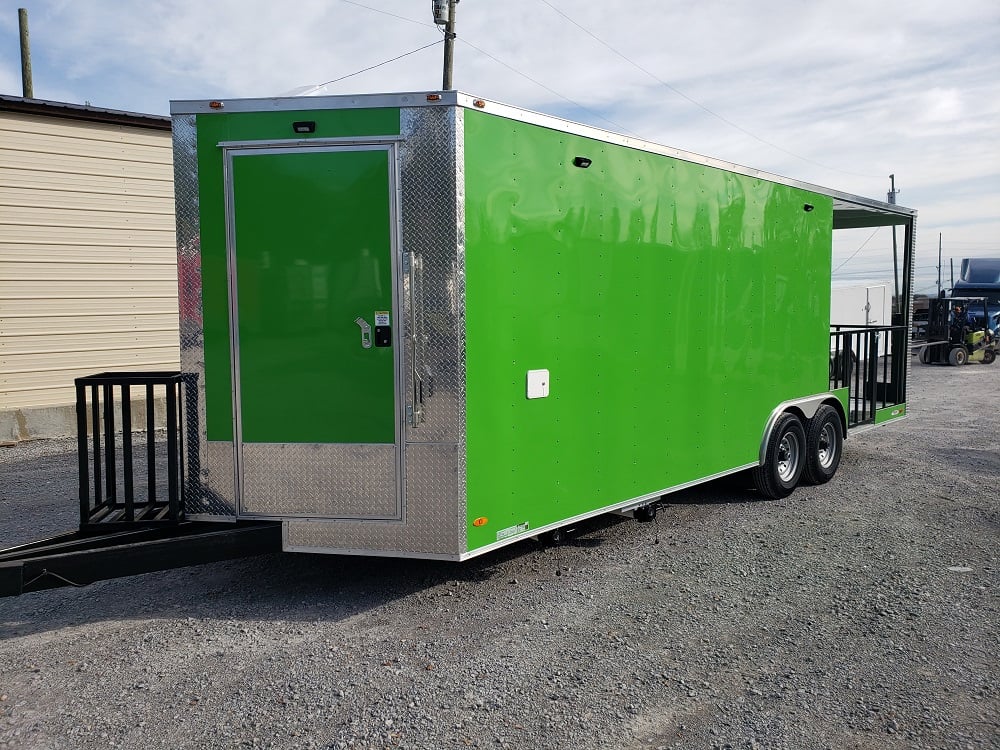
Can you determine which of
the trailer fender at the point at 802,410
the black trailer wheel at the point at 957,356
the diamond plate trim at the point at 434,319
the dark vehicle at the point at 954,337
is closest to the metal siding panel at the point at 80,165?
the diamond plate trim at the point at 434,319

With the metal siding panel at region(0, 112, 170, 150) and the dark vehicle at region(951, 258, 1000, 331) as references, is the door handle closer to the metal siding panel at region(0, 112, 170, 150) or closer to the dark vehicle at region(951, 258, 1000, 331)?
the metal siding panel at region(0, 112, 170, 150)

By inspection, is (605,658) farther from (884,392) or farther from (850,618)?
(884,392)

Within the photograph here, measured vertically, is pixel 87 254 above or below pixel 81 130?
below

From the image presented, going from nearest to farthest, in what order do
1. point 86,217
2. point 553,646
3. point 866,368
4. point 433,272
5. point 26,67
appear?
1. point 553,646
2. point 433,272
3. point 866,368
4. point 86,217
5. point 26,67

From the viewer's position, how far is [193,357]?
4621mm

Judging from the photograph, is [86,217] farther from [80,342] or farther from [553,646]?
[553,646]

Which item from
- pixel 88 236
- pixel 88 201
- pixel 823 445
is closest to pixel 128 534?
pixel 823 445

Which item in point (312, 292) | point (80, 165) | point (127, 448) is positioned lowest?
point (127, 448)

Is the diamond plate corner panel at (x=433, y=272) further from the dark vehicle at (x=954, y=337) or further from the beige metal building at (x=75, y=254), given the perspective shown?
the dark vehicle at (x=954, y=337)

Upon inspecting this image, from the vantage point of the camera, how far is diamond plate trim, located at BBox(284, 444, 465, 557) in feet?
14.9

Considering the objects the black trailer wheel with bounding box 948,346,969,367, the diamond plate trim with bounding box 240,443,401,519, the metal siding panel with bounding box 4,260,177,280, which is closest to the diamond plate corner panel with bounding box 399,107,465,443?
the diamond plate trim with bounding box 240,443,401,519

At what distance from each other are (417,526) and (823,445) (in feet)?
16.5

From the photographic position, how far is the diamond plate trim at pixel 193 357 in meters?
4.55

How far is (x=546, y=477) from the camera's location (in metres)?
5.04
